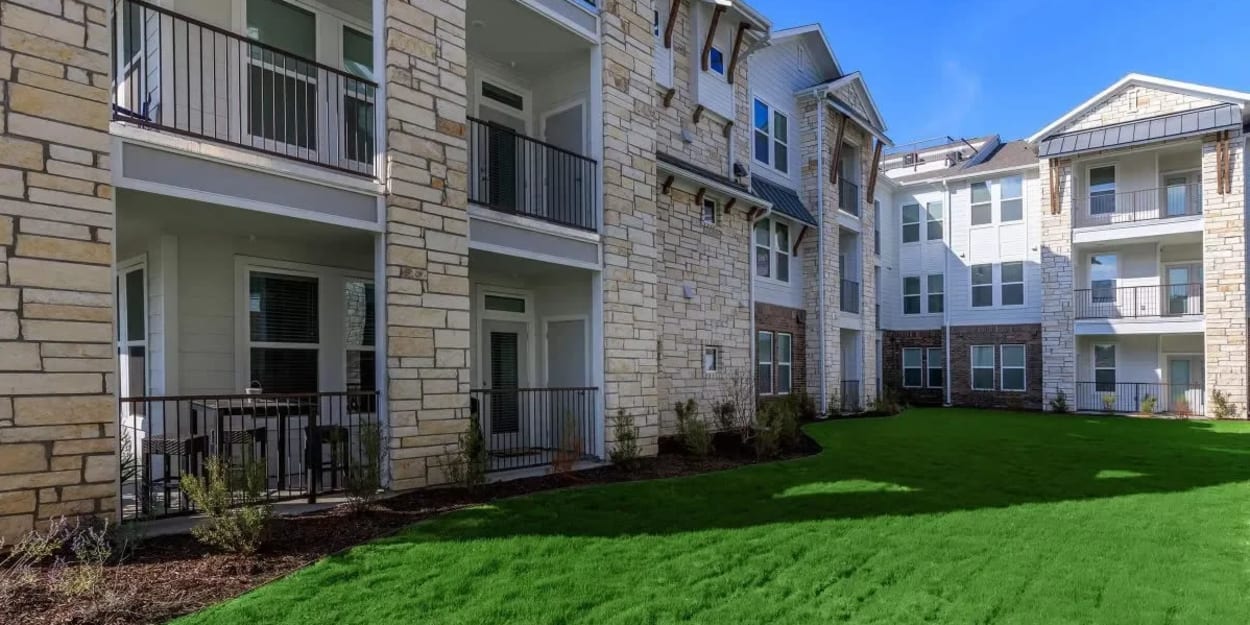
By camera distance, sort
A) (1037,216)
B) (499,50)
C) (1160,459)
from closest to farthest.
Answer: (499,50) < (1160,459) < (1037,216)

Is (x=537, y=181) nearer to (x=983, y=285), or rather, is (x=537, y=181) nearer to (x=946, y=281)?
(x=946, y=281)

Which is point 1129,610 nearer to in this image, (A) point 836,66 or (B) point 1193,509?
(B) point 1193,509

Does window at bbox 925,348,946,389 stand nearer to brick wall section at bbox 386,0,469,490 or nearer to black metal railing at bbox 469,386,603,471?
black metal railing at bbox 469,386,603,471

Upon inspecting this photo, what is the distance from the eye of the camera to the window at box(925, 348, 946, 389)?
27.6 m

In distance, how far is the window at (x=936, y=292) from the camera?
27875mm

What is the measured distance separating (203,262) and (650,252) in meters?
6.51

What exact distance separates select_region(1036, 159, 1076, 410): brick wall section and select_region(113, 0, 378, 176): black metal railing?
75.8ft

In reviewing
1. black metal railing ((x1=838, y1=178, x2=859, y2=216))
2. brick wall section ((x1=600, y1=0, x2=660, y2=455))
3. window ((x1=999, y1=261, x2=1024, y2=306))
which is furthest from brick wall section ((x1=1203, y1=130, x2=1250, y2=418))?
brick wall section ((x1=600, y1=0, x2=660, y2=455))

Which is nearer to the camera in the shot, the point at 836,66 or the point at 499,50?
the point at 499,50

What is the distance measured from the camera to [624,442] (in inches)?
412

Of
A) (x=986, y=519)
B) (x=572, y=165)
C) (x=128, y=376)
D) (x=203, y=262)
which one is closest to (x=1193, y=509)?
(x=986, y=519)

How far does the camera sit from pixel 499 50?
11141mm

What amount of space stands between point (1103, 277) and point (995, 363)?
15.1ft

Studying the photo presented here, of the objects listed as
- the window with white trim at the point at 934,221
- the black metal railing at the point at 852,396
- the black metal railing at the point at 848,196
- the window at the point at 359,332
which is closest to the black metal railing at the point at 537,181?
the window at the point at 359,332
